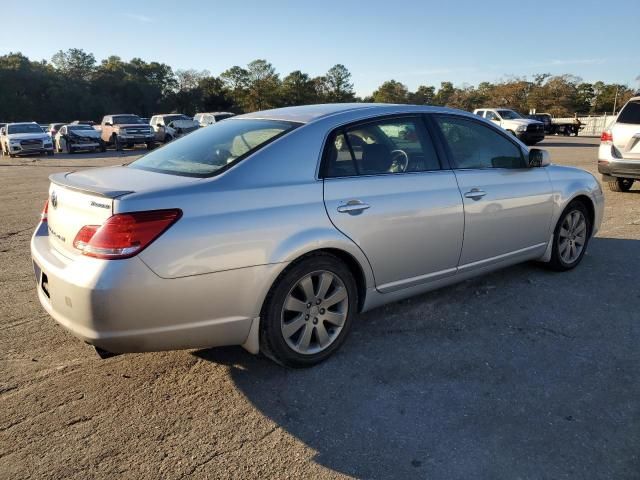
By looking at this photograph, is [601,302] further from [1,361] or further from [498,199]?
[1,361]

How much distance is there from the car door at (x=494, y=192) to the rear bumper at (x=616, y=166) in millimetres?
5310

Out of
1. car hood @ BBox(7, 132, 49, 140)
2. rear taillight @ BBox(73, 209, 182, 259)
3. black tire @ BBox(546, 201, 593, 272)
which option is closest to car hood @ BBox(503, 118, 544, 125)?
black tire @ BBox(546, 201, 593, 272)

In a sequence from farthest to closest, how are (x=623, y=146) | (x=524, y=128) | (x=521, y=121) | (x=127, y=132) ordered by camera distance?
(x=127, y=132), (x=521, y=121), (x=524, y=128), (x=623, y=146)

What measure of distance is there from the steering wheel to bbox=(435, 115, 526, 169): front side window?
482 millimetres

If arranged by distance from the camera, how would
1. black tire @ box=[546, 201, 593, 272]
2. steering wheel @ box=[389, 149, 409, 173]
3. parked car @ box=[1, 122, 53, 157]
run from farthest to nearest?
parked car @ box=[1, 122, 53, 157]
black tire @ box=[546, 201, 593, 272]
steering wheel @ box=[389, 149, 409, 173]

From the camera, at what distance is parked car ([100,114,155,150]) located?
28.0 metres

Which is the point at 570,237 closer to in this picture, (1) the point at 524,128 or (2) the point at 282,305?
(2) the point at 282,305

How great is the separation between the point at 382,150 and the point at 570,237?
2.51m

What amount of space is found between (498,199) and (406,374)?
1.75 meters

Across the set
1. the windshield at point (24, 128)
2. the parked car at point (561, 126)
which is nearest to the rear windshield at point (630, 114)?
the windshield at point (24, 128)

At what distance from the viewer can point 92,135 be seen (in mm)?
28188

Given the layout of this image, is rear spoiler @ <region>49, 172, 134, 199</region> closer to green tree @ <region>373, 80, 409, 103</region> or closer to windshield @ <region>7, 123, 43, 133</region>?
windshield @ <region>7, 123, 43, 133</region>

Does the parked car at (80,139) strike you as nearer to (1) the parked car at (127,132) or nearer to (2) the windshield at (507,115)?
A: (1) the parked car at (127,132)

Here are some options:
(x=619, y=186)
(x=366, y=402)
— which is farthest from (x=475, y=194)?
(x=619, y=186)
